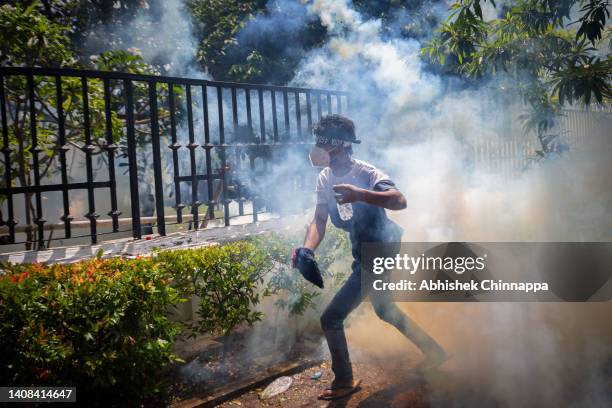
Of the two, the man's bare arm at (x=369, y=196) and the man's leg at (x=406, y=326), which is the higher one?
the man's bare arm at (x=369, y=196)

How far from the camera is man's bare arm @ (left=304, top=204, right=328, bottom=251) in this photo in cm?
482

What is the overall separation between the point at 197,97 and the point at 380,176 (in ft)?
21.6

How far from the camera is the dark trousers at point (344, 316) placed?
456cm

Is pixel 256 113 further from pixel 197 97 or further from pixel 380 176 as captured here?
pixel 380 176

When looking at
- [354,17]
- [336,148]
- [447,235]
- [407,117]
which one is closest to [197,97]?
[354,17]

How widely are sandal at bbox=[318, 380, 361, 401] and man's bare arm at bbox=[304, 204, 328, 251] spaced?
4.23 feet

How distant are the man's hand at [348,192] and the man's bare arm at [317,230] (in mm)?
672

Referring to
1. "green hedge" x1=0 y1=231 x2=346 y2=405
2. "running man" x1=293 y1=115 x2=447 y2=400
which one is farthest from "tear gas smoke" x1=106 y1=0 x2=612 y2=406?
"green hedge" x1=0 y1=231 x2=346 y2=405

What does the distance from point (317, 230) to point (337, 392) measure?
1.49 m

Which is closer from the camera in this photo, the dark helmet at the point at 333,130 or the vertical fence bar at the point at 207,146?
the dark helmet at the point at 333,130

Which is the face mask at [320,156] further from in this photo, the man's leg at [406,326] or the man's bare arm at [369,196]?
the man's leg at [406,326]

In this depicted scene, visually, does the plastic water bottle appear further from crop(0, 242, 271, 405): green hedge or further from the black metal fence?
the black metal fence

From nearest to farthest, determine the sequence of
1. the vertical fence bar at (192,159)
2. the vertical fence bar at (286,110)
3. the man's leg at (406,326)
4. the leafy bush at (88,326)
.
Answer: the leafy bush at (88,326)
the man's leg at (406,326)
the vertical fence bar at (192,159)
the vertical fence bar at (286,110)

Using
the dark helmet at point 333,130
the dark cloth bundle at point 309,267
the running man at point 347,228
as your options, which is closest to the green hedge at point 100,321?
the dark cloth bundle at point 309,267
